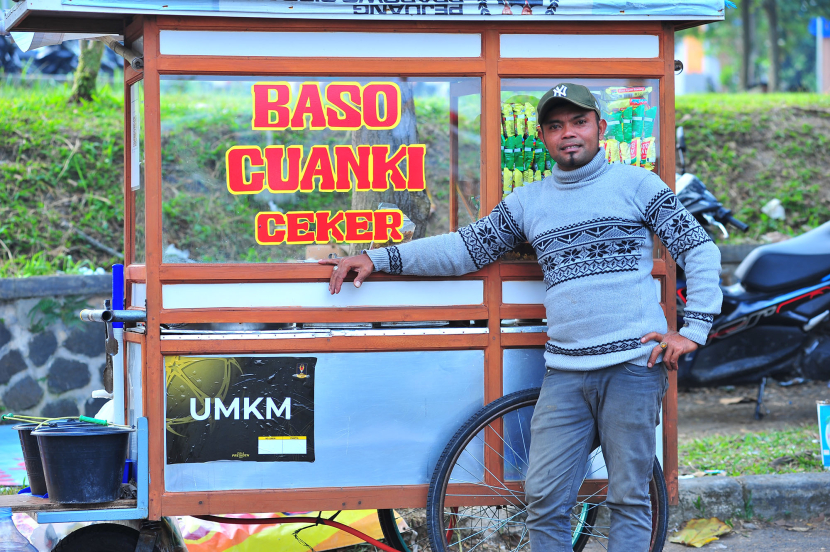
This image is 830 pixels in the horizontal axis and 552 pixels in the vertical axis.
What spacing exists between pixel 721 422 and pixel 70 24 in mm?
5078

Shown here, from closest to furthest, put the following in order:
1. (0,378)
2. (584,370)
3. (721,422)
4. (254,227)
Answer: (584,370) < (254,227) < (0,378) < (721,422)

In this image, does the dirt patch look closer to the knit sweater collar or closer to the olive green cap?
the knit sweater collar

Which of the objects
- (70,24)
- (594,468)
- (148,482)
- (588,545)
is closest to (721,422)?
(588,545)

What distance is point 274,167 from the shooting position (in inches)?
131

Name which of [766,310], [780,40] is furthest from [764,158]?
[780,40]

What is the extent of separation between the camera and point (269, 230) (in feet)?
11.2

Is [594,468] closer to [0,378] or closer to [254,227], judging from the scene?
[254,227]

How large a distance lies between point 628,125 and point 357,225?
123 centimetres

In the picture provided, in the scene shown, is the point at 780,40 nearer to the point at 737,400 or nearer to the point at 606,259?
the point at 737,400

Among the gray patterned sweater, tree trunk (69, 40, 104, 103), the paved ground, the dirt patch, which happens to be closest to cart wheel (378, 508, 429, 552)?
the paved ground

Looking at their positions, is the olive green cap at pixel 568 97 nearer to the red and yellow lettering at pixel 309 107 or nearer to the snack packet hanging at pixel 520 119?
the snack packet hanging at pixel 520 119

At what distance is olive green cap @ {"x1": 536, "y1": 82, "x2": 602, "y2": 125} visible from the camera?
306 centimetres

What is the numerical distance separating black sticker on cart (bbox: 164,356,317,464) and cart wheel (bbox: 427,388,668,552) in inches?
22.1

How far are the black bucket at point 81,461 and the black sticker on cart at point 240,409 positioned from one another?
0.22 m
